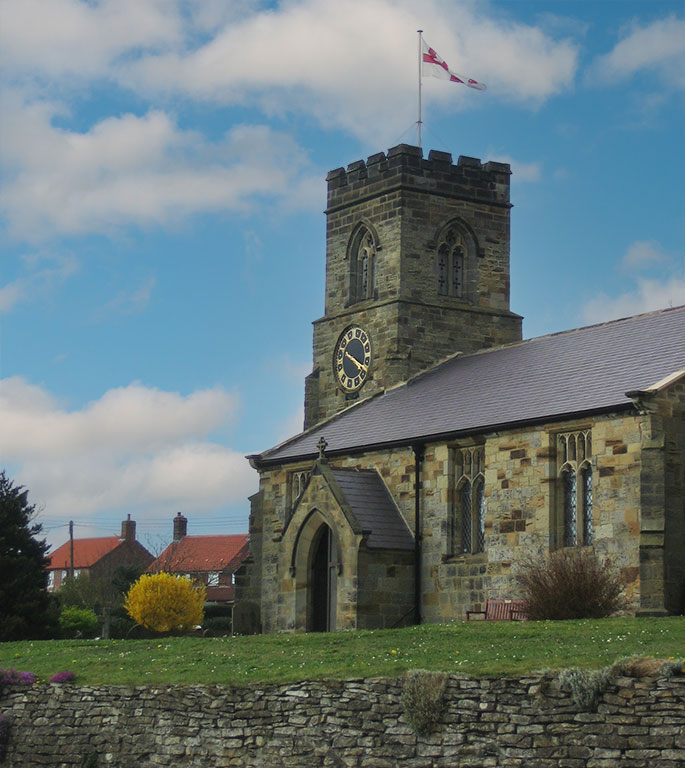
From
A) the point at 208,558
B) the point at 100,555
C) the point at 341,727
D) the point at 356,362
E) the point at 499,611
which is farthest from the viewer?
the point at 100,555

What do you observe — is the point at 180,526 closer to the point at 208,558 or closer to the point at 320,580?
the point at 208,558

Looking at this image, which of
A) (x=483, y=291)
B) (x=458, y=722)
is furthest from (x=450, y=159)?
(x=458, y=722)

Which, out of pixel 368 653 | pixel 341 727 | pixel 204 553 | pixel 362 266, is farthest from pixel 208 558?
pixel 341 727

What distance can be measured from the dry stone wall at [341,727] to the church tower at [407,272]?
2139 cm

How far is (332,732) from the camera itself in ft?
65.4

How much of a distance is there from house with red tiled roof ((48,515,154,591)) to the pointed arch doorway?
5683 cm

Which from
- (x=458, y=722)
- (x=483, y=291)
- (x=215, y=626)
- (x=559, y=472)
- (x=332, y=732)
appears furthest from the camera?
(x=215, y=626)

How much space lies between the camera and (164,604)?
5494 centimetres

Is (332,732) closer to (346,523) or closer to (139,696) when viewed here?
(139,696)

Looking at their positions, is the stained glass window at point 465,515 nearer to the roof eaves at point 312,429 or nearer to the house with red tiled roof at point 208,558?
the roof eaves at point 312,429

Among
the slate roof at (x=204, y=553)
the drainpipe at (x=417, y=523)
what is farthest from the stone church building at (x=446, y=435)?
the slate roof at (x=204, y=553)

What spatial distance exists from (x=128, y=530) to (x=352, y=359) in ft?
189

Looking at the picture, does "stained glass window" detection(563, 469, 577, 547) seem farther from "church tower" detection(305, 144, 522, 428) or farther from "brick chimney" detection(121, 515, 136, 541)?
"brick chimney" detection(121, 515, 136, 541)

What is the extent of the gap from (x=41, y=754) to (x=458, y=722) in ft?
27.2
